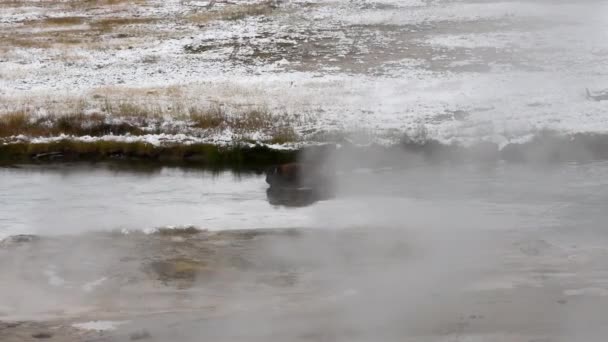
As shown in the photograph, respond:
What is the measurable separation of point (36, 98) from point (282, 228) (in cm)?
1228

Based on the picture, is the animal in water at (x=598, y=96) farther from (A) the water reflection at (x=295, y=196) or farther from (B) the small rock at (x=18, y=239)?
(B) the small rock at (x=18, y=239)

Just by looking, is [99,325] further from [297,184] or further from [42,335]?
[297,184]

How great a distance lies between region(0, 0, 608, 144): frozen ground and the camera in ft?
62.4

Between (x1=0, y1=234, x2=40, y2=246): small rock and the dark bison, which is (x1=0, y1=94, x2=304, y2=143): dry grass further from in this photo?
(x1=0, y1=234, x2=40, y2=246): small rock

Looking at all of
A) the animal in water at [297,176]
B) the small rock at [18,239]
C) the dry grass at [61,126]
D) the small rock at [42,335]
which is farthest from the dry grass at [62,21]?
the small rock at [42,335]

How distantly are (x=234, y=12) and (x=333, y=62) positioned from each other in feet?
29.9

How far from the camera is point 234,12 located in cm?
3241

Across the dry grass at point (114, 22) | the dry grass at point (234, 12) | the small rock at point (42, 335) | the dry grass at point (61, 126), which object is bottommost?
the small rock at point (42, 335)

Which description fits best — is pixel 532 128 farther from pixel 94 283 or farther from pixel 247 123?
pixel 94 283

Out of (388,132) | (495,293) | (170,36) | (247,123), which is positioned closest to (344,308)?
(495,293)

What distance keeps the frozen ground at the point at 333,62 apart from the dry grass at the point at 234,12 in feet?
0.32

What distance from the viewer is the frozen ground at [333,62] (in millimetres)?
19016

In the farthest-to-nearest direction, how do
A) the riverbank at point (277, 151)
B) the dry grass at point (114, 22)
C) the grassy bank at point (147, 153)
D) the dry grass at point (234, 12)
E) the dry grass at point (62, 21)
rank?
1. the dry grass at point (62, 21)
2. the dry grass at point (234, 12)
3. the dry grass at point (114, 22)
4. the grassy bank at point (147, 153)
5. the riverbank at point (277, 151)

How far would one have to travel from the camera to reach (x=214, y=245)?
462 inches
